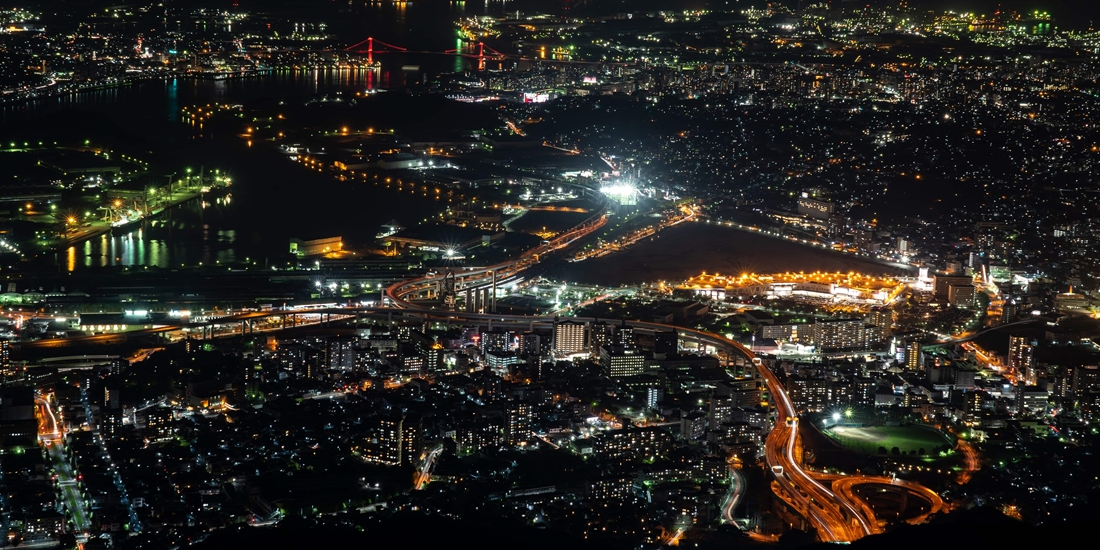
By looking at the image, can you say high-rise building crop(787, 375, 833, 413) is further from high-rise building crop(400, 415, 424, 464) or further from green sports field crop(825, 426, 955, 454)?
high-rise building crop(400, 415, 424, 464)

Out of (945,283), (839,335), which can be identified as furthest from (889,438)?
(945,283)

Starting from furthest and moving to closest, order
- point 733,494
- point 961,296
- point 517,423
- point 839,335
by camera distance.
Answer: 1. point 961,296
2. point 839,335
3. point 517,423
4. point 733,494

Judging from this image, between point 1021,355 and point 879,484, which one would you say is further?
point 1021,355

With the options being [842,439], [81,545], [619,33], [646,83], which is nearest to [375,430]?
[81,545]

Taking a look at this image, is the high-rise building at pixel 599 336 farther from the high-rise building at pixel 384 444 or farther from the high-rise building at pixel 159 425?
the high-rise building at pixel 159 425

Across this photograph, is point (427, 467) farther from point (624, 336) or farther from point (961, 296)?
point (961, 296)

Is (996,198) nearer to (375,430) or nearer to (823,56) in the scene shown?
(823,56)
